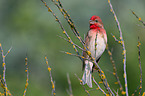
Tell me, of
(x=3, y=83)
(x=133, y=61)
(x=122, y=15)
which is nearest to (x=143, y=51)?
(x=133, y=61)

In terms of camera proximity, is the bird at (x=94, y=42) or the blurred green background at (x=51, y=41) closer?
the bird at (x=94, y=42)

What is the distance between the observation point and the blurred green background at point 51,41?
20.1 metres

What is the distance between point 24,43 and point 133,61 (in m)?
11.0

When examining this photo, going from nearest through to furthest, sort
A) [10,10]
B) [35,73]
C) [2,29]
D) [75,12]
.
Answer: [35,73] < [75,12] < [2,29] < [10,10]

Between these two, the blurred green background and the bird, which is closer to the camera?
the bird

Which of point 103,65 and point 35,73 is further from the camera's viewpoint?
point 35,73

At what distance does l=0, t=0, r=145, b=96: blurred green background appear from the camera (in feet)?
66.1

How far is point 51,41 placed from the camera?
79.0 feet

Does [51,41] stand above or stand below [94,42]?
above

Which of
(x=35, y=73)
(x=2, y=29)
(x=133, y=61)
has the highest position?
(x=2, y=29)

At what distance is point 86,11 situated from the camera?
31031mm

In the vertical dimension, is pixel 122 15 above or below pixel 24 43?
below

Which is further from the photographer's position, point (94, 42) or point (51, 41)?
point (51, 41)

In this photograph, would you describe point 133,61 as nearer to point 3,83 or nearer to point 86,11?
point 86,11
